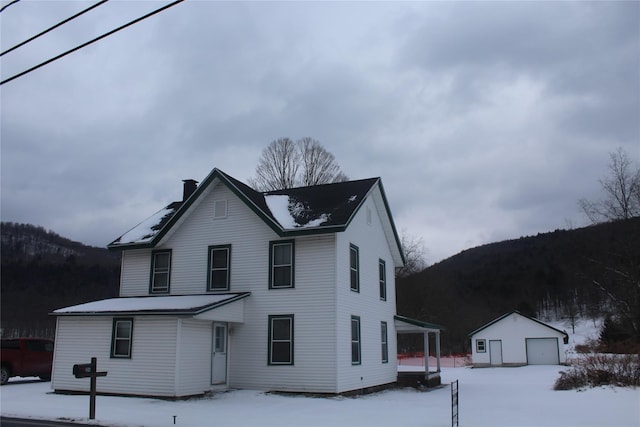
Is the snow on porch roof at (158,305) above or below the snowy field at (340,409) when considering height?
above

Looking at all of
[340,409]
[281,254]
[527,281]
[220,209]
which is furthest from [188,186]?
[527,281]

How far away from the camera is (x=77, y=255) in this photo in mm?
92875

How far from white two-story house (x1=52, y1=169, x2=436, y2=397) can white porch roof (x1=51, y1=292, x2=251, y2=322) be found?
0.05 meters

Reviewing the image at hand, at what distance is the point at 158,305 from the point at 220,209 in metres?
4.63

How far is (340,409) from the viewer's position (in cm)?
1555

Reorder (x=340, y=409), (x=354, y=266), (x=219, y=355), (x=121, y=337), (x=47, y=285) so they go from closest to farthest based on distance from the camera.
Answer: (x=340, y=409) → (x=121, y=337) → (x=219, y=355) → (x=354, y=266) → (x=47, y=285)

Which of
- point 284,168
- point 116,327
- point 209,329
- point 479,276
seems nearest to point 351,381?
point 209,329

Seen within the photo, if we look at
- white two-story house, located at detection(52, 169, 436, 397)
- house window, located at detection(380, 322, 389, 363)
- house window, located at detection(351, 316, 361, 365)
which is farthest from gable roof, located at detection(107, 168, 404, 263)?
house window, located at detection(380, 322, 389, 363)

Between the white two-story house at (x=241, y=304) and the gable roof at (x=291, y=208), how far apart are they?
0.06m

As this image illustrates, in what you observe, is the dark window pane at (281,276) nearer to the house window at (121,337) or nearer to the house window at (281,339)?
the house window at (281,339)

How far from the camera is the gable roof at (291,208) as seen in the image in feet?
64.1

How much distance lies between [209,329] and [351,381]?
538 centimetres

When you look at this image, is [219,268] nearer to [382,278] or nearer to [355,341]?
[355,341]

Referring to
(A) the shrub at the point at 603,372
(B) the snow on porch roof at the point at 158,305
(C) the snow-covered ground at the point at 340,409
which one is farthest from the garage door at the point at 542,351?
(B) the snow on porch roof at the point at 158,305
